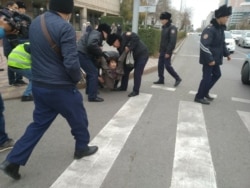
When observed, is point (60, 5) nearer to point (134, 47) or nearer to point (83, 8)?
point (134, 47)

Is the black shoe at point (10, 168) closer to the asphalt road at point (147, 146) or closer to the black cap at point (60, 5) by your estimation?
the asphalt road at point (147, 146)

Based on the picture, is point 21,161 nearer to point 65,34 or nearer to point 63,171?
point 63,171

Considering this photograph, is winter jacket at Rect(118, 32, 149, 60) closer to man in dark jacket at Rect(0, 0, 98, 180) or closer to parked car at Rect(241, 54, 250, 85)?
man in dark jacket at Rect(0, 0, 98, 180)

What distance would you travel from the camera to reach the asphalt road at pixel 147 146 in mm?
3047

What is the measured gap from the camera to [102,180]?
9.83 ft

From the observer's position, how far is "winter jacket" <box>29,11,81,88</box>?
2.70 meters

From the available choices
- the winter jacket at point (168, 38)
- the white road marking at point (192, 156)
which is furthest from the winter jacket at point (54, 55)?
the winter jacket at point (168, 38)

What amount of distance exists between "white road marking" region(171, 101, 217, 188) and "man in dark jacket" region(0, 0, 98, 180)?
1383 mm

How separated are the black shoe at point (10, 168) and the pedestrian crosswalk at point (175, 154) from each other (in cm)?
44

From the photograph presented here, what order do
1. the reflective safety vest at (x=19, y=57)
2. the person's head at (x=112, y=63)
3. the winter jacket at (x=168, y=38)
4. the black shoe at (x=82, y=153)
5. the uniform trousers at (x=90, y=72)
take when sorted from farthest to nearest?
the winter jacket at (x=168, y=38) → the person's head at (x=112, y=63) → the uniform trousers at (x=90, y=72) → the reflective safety vest at (x=19, y=57) → the black shoe at (x=82, y=153)

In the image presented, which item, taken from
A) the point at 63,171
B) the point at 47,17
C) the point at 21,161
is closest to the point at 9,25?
the point at 47,17

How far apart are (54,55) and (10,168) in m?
1.26

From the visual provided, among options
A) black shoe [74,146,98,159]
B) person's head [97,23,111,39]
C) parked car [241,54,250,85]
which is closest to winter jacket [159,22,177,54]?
person's head [97,23,111,39]

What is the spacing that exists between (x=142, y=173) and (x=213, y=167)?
0.90 m
